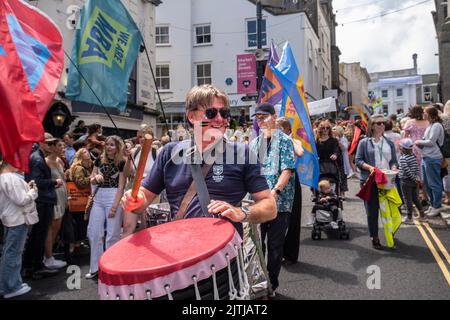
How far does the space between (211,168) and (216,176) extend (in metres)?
0.05

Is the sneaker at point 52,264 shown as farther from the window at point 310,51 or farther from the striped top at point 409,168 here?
the window at point 310,51

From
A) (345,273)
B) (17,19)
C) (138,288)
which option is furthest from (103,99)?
(345,273)

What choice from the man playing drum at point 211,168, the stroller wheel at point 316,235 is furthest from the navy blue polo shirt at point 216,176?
the stroller wheel at point 316,235

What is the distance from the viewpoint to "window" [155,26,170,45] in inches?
1017

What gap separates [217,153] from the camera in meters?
2.29

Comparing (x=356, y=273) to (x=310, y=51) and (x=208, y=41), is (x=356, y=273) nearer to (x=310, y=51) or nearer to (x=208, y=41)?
(x=208, y=41)

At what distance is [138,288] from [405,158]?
671cm

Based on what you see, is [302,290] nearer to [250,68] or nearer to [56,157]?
[56,157]

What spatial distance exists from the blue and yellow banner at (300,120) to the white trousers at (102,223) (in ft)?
8.50

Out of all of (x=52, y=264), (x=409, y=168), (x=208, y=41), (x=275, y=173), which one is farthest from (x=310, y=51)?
(x=52, y=264)

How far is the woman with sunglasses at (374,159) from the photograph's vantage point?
5594mm

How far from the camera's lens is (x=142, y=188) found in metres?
2.43

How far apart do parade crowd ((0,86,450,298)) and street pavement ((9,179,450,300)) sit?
0.25 metres

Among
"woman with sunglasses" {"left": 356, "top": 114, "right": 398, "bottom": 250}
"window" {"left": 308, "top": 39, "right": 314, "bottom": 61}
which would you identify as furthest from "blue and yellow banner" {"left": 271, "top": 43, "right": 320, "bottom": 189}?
"window" {"left": 308, "top": 39, "right": 314, "bottom": 61}
